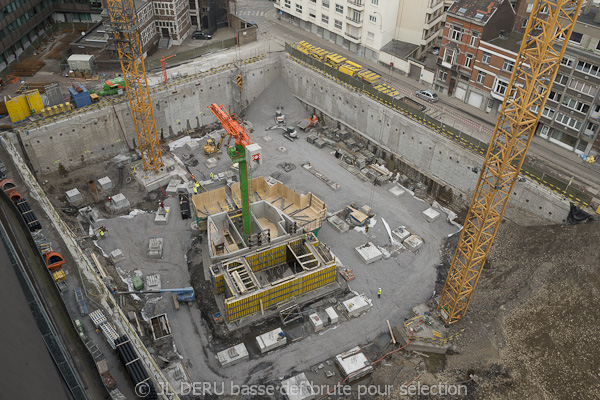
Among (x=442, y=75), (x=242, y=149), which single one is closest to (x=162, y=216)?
(x=242, y=149)

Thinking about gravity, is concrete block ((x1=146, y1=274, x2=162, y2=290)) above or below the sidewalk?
below

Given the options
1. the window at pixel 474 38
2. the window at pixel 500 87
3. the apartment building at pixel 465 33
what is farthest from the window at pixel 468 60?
the window at pixel 500 87

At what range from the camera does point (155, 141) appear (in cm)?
5834

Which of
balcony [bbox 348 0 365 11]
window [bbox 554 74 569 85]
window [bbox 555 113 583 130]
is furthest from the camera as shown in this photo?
balcony [bbox 348 0 365 11]

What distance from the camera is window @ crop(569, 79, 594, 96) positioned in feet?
165

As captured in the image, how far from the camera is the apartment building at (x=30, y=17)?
6925 centimetres

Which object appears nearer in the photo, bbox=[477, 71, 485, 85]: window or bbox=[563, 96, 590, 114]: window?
bbox=[563, 96, 590, 114]: window

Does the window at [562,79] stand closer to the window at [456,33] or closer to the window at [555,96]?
the window at [555,96]

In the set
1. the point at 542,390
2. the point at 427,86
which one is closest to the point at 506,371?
the point at 542,390

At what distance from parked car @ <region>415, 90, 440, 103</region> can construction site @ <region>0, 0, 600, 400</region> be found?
5.54m

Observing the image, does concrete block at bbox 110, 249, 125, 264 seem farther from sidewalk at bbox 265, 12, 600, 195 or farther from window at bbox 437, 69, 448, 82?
window at bbox 437, 69, 448, 82

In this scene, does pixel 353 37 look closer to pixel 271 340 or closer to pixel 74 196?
pixel 74 196

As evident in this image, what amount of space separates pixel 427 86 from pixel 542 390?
44120 mm

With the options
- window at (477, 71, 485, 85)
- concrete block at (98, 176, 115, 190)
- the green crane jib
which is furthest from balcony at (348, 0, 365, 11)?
concrete block at (98, 176, 115, 190)
